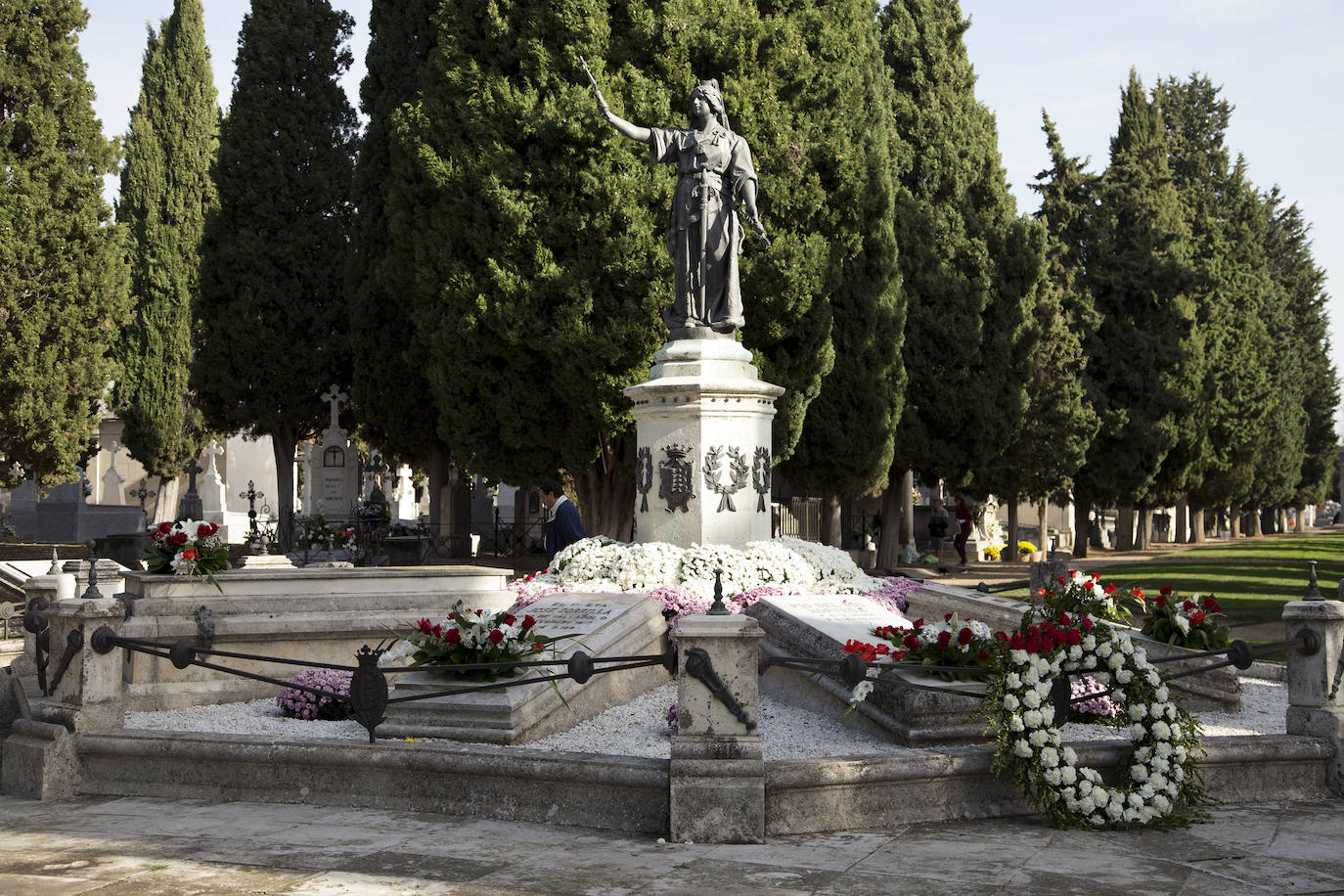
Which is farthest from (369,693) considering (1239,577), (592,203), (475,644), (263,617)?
(1239,577)

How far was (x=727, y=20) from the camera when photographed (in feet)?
66.8

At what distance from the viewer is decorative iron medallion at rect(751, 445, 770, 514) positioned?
1285cm

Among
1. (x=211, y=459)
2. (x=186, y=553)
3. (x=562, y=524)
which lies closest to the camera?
(x=186, y=553)

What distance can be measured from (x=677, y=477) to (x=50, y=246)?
1606cm

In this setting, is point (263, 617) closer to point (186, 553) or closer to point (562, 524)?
point (186, 553)

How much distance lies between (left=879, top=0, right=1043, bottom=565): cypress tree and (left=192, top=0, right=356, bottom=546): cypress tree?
1286 cm

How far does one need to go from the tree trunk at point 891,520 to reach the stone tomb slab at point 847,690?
16.7m

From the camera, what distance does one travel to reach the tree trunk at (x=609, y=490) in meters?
21.4

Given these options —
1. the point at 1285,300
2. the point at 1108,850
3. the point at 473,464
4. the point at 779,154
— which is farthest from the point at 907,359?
the point at 1285,300

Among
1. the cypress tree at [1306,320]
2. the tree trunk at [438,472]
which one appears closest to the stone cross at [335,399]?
the tree trunk at [438,472]

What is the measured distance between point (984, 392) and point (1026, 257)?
3487 mm

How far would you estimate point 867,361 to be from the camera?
24.8 meters

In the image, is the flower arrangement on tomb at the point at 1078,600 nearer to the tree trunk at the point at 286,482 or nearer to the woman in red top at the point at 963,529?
the tree trunk at the point at 286,482

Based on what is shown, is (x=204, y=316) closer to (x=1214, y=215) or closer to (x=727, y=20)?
(x=727, y=20)
